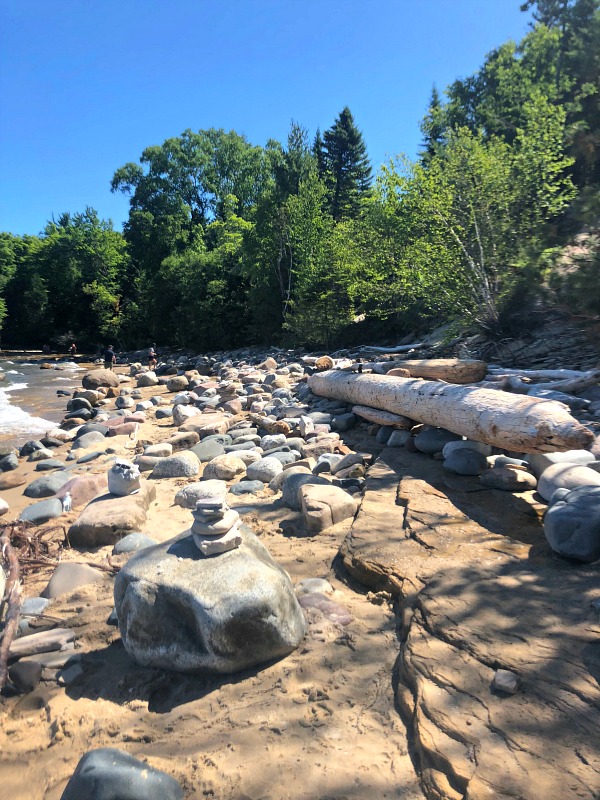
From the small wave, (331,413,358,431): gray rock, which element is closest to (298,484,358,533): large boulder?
(331,413,358,431): gray rock

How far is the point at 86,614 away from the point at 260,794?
1.73 meters

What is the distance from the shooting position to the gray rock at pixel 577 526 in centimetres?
287

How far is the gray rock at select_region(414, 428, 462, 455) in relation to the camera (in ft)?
17.8

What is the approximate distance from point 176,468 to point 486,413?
11.2 ft

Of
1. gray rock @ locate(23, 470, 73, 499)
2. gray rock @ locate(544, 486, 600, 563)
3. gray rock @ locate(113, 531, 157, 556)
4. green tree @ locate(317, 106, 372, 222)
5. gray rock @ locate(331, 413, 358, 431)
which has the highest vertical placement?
green tree @ locate(317, 106, 372, 222)

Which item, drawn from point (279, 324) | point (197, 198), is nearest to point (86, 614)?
point (279, 324)

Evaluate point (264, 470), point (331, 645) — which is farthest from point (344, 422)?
point (331, 645)

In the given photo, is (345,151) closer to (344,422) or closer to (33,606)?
(344,422)

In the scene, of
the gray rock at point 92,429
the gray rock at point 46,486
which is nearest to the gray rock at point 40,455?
the gray rock at point 92,429

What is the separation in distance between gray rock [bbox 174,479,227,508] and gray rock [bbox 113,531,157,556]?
0.45 meters

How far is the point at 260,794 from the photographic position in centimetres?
173

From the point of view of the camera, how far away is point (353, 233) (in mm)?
17281

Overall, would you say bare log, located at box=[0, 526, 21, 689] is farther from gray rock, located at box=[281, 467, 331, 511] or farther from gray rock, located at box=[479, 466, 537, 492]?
gray rock, located at box=[479, 466, 537, 492]

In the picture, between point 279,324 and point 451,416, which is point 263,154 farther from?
point 451,416
